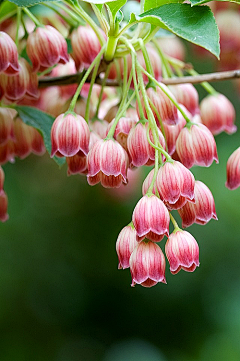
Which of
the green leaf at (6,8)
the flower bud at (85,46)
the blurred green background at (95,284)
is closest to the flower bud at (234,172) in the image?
the flower bud at (85,46)

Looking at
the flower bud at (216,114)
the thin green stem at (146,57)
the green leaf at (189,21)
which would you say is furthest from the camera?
the flower bud at (216,114)

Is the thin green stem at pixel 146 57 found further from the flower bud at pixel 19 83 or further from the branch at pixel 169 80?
the flower bud at pixel 19 83

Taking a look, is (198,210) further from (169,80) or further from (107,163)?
(169,80)

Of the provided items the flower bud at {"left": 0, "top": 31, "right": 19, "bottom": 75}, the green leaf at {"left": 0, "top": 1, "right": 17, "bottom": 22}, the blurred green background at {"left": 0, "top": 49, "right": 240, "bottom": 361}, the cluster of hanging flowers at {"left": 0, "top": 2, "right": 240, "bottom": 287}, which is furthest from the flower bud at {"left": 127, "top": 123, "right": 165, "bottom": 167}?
the blurred green background at {"left": 0, "top": 49, "right": 240, "bottom": 361}

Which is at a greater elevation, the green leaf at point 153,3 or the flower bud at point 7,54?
the green leaf at point 153,3

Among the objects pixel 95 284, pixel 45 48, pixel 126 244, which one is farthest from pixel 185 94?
pixel 95 284

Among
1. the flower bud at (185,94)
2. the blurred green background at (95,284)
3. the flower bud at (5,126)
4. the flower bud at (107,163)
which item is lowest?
the blurred green background at (95,284)
